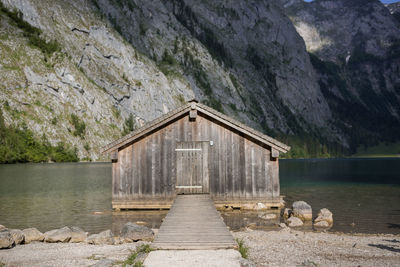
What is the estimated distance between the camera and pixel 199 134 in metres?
21.6

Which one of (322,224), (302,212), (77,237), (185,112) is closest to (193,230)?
(77,237)

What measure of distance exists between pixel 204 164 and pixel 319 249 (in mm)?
10183

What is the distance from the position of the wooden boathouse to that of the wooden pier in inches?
164

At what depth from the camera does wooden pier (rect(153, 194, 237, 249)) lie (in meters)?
10.9

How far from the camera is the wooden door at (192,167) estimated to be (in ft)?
70.0

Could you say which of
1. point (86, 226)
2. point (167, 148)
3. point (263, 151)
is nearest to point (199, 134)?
point (167, 148)

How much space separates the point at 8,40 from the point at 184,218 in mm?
125322

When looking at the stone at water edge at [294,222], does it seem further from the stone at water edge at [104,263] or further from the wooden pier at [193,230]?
the stone at water edge at [104,263]

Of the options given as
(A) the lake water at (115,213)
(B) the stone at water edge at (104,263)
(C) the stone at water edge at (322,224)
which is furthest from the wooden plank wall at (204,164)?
(B) the stone at water edge at (104,263)

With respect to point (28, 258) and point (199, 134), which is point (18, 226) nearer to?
point (28, 258)

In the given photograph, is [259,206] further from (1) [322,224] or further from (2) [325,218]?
(1) [322,224]

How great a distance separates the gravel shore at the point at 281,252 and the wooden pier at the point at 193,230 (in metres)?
1.07

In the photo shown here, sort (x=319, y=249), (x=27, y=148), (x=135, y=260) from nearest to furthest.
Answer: (x=135, y=260) → (x=319, y=249) → (x=27, y=148)

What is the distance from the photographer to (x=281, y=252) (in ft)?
38.5
